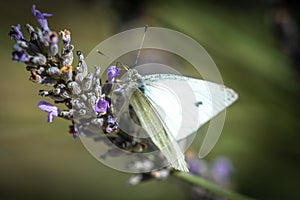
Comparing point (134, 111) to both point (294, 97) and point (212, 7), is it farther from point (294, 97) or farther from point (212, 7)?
point (212, 7)

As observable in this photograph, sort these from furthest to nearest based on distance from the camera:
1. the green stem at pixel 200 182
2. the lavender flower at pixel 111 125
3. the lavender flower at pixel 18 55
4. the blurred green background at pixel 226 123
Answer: the blurred green background at pixel 226 123 < the green stem at pixel 200 182 < the lavender flower at pixel 111 125 < the lavender flower at pixel 18 55

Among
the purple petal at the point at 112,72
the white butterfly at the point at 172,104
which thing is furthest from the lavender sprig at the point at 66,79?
the white butterfly at the point at 172,104

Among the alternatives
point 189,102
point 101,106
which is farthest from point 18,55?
point 189,102

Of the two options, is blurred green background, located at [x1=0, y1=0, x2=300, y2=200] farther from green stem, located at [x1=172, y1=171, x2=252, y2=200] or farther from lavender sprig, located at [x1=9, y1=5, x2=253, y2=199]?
lavender sprig, located at [x1=9, y1=5, x2=253, y2=199]

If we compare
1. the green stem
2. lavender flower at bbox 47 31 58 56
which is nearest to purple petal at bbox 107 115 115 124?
lavender flower at bbox 47 31 58 56

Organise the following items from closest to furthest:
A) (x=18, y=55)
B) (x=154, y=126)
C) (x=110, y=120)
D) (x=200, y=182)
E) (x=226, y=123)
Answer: (x=18, y=55)
(x=110, y=120)
(x=154, y=126)
(x=200, y=182)
(x=226, y=123)

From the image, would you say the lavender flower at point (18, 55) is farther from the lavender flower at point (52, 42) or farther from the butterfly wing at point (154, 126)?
the butterfly wing at point (154, 126)

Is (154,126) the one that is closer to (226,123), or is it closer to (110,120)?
(110,120)
